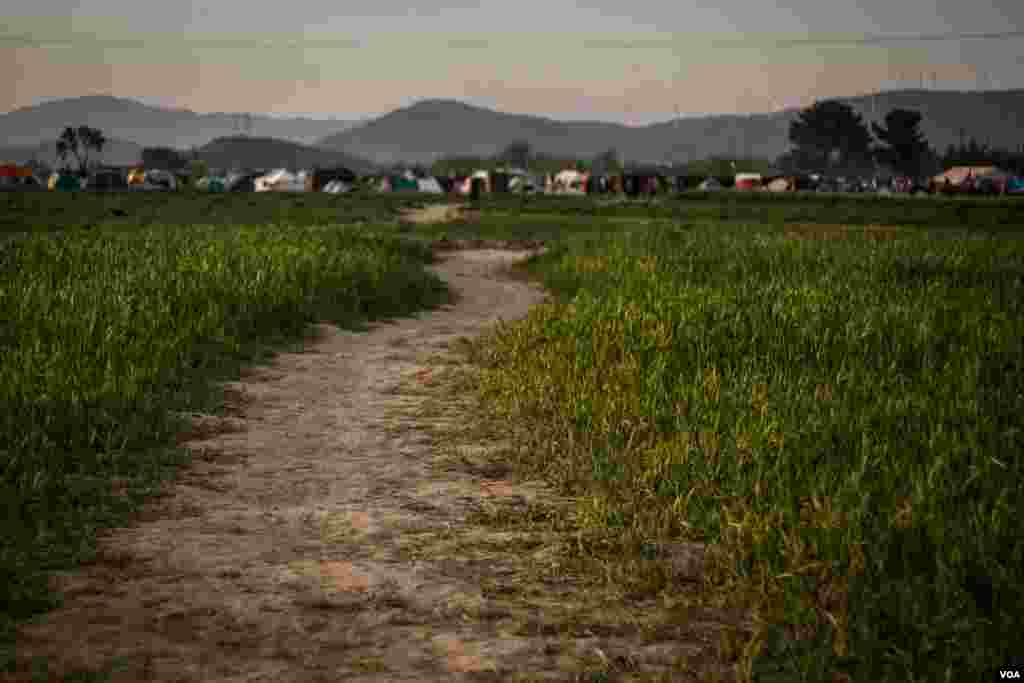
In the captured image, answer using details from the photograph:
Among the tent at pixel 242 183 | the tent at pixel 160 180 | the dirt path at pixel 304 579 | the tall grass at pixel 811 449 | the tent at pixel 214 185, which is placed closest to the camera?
the dirt path at pixel 304 579

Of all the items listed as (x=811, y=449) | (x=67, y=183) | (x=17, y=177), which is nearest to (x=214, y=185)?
(x=67, y=183)

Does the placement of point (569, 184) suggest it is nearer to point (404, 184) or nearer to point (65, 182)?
point (404, 184)

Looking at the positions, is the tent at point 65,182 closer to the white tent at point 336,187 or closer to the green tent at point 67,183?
the green tent at point 67,183

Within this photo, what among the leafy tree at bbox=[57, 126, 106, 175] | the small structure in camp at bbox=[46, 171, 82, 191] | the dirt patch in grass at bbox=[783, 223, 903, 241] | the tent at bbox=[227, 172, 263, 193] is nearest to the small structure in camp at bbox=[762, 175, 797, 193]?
the tent at bbox=[227, 172, 263, 193]

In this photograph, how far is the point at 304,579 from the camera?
4996 millimetres

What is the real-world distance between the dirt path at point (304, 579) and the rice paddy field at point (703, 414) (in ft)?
1.28

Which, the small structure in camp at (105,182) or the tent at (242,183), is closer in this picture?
the small structure in camp at (105,182)

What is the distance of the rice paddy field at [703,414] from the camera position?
4.46m

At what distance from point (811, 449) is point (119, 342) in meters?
7.00

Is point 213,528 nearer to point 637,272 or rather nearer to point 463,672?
point 463,672

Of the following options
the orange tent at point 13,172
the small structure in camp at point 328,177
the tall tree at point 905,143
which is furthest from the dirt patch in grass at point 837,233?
the tall tree at point 905,143

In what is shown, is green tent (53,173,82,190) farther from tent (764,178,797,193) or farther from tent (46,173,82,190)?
tent (764,178,797,193)

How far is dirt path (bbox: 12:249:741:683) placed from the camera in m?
4.12

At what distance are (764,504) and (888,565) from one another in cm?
89
